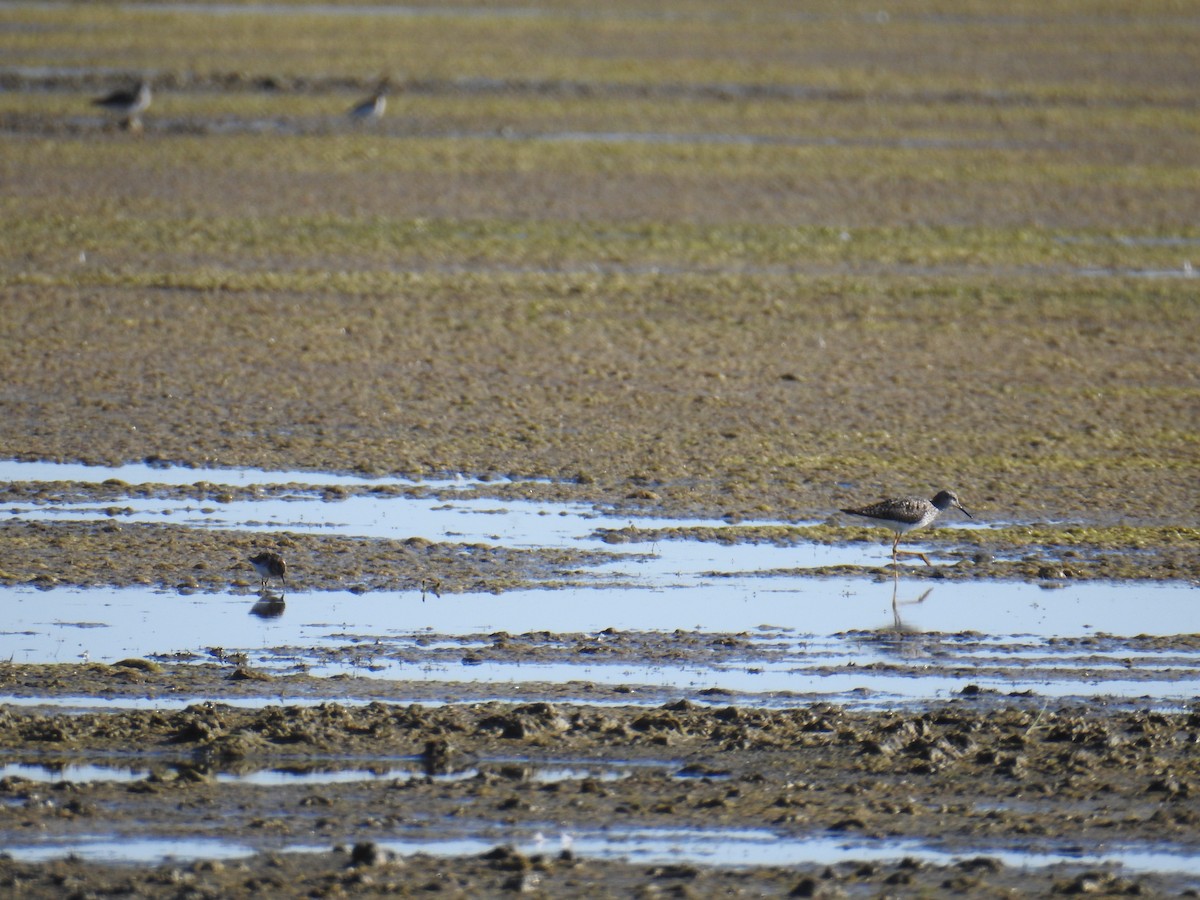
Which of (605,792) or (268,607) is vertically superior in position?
(268,607)

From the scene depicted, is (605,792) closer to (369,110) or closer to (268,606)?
(268,606)

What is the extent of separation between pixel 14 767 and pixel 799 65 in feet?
96.9

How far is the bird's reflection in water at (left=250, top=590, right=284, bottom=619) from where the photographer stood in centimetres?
→ 941

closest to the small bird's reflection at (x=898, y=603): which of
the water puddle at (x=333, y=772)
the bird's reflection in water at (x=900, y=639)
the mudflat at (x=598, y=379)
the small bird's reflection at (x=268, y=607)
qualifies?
the bird's reflection in water at (x=900, y=639)

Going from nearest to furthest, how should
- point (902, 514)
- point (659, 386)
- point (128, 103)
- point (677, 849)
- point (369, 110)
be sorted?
point (677, 849) < point (902, 514) < point (659, 386) < point (128, 103) < point (369, 110)

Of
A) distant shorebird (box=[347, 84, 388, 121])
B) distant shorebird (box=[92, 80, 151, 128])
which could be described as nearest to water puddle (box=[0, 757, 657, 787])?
distant shorebird (box=[92, 80, 151, 128])

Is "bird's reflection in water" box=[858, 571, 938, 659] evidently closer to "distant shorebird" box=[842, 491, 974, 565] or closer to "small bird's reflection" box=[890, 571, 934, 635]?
"small bird's reflection" box=[890, 571, 934, 635]

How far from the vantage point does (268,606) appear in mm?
9555

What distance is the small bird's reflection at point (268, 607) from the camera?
941 cm

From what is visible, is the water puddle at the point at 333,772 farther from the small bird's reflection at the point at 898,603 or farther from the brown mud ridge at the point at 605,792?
the small bird's reflection at the point at 898,603

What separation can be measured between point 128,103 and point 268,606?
18.8m

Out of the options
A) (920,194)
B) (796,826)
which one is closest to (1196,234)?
(920,194)

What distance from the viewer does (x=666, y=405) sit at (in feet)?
46.2

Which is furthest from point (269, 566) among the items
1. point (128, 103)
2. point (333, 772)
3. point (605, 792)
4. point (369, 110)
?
point (369, 110)
